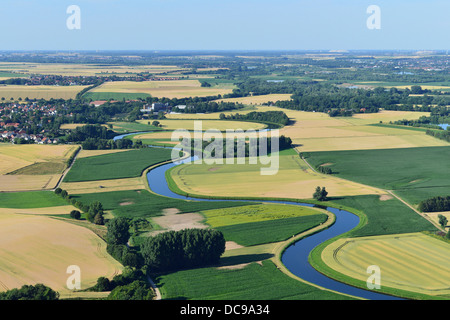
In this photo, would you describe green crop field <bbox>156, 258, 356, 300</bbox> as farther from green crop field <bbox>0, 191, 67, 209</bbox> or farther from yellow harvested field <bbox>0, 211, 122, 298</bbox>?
green crop field <bbox>0, 191, 67, 209</bbox>

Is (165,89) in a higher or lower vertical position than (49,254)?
higher

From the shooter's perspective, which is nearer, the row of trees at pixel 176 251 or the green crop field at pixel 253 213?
the row of trees at pixel 176 251

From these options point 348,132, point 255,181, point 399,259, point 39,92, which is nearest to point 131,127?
point 348,132

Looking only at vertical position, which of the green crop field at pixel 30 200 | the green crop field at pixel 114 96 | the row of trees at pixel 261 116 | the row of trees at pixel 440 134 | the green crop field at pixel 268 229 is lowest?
the green crop field at pixel 268 229

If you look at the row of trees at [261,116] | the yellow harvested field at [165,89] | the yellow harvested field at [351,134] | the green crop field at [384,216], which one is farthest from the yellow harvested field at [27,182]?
the yellow harvested field at [165,89]

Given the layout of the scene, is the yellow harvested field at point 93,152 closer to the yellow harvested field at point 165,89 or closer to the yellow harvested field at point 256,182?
the yellow harvested field at point 256,182

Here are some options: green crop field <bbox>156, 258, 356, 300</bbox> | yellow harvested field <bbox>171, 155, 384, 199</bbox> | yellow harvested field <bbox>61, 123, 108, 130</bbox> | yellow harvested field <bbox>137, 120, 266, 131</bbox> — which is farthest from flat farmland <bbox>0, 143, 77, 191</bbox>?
green crop field <bbox>156, 258, 356, 300</bbox>

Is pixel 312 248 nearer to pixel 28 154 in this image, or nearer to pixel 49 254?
pixel 49 254
